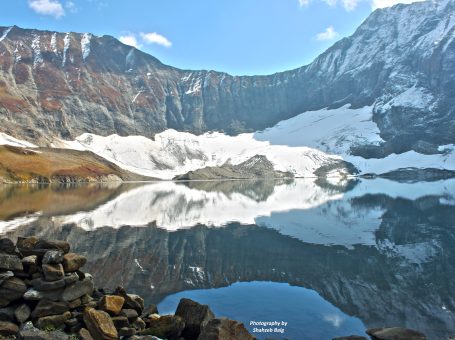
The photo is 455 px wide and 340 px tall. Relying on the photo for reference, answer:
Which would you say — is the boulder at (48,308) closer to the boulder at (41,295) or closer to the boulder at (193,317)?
the boulder at (41,295)

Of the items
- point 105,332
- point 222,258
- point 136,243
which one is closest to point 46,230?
point 136,243

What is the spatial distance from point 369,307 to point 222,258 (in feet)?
58.7

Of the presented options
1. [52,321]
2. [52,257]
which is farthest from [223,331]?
[52,257]

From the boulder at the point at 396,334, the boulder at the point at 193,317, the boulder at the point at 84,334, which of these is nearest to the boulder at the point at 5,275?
the boulder at the point at 84,334

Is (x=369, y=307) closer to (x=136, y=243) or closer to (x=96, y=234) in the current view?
(x=136, y=243)

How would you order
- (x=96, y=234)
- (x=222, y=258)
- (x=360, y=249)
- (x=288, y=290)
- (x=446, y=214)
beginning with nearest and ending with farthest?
(x=288, y=290) → (x=222, y=258) → (x=360, y=249) → (x=96, y=234) → (x=446, y=214)

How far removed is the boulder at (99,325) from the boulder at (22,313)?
8.33ft

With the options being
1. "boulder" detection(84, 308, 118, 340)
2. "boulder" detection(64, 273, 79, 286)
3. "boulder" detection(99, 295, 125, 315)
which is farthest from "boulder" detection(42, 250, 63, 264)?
"boulder" detection(84, 308, 118, 340)

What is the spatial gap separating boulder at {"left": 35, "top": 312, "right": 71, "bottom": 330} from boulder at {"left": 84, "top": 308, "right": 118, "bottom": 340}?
1.03 m

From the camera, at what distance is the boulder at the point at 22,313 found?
715 inches

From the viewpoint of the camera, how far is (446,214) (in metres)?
73.2

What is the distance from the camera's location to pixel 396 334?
20.9 meters

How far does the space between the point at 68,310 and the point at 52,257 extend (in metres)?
2.61

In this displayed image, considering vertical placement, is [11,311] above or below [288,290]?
above
